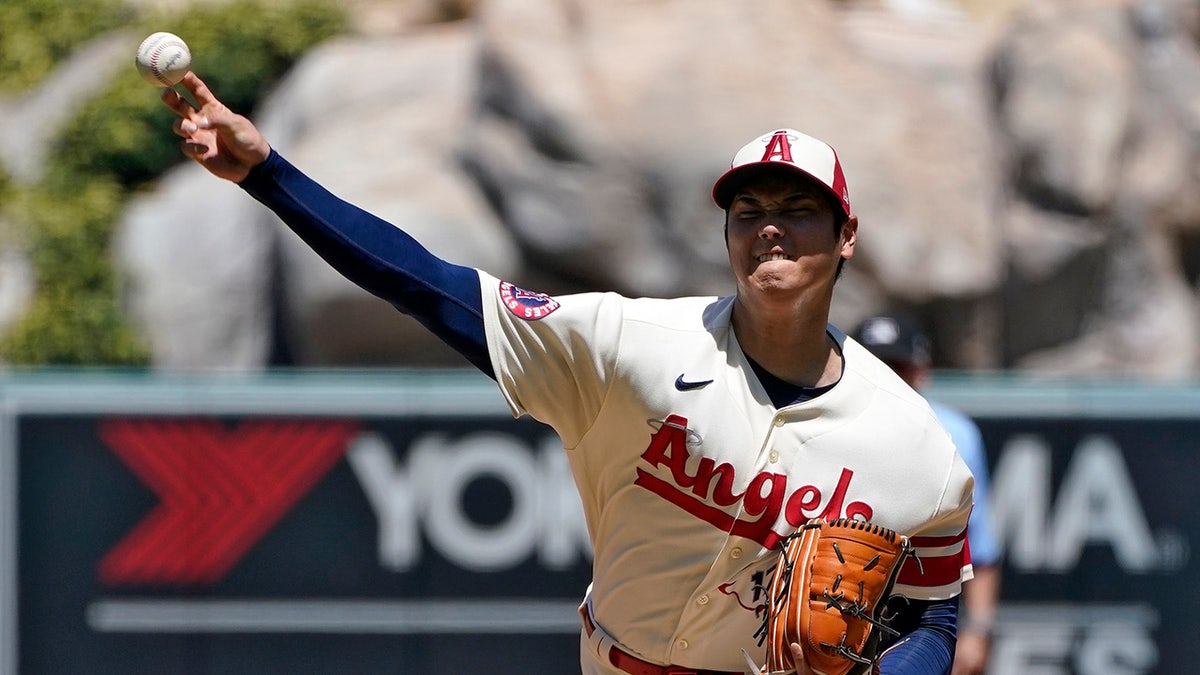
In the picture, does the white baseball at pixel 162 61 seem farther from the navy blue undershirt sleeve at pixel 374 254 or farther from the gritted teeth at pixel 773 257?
the gritted teeth at pixel 773 257

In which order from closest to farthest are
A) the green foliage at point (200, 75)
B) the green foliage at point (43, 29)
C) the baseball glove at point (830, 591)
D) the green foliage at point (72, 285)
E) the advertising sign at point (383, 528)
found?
1. the baseball glove at point (830, 591)
2. the advertising sign at point (383, 528)
3. the green foliage at point (72, 285)
4. the green foliage at point (200, 75)
5. the green foliage at point (43, 29)

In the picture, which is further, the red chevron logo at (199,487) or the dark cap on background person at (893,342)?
the red chevron logo at (199,487)

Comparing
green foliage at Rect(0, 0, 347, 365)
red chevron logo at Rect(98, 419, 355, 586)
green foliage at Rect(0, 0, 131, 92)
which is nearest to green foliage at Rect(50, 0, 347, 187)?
green foliage at Rect(0, 0, 347, 365)

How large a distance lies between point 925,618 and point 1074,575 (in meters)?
3.55

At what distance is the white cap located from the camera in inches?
91.0

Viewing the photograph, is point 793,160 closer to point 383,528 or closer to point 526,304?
point 526,304

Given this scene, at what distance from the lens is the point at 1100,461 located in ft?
19.0

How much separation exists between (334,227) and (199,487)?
12.7 ft

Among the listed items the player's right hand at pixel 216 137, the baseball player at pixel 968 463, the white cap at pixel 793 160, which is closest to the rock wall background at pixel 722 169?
the baseball player at pixel 968 463

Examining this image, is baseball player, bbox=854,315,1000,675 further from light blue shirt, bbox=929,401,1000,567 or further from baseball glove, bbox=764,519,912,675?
baseball glove, bbox=764,519,912,675

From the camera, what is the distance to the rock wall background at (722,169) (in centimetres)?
857

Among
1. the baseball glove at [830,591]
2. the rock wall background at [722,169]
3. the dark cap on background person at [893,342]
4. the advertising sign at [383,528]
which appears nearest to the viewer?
the baseball glove at [830,591]

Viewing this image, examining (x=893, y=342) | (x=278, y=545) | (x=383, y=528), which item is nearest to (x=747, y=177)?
(x=893, y=342)

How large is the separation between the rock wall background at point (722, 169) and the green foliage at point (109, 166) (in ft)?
0.79
